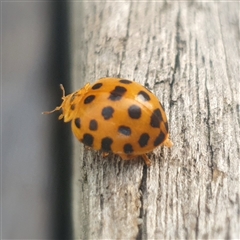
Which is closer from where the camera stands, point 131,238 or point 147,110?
point 131,238

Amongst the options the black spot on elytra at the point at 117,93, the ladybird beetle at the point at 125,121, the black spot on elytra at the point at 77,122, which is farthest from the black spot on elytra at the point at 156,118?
the black spot on elytra at the point at 77,122

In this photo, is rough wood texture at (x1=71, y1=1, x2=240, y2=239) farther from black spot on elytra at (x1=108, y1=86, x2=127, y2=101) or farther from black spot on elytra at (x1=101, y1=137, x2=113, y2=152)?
black spot on elytra at (x1=108, y1=86, x2=127, y2=101)

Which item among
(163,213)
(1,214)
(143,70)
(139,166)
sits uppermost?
(143,70)

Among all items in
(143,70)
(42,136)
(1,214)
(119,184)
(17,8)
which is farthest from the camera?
(17,8)

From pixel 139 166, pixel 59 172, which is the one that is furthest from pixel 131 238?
pixel 59 172

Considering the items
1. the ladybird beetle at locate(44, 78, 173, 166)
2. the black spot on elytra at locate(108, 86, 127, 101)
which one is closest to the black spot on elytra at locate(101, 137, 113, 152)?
the ladybird beetle at locate(44, 78, 173, 166)

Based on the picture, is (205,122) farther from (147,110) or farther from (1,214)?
(1,214)

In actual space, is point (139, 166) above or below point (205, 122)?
below

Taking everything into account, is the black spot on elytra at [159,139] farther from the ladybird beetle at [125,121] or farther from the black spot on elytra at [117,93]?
the black spot on elytra at [117,93]

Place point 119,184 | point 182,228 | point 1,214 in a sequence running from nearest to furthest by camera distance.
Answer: point 182,228
point 119,184
point 1,214
